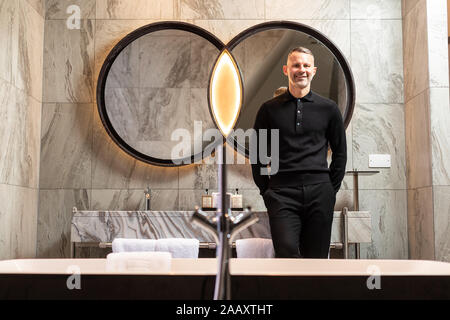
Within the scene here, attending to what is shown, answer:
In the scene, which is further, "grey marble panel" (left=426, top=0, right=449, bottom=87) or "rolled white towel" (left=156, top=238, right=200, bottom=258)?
"grey marble panel" (left=426, top=0, right=449, bottom=87)

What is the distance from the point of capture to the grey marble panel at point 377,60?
321 centimetres

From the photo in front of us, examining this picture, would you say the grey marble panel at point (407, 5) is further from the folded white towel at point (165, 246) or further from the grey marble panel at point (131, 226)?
the folded white towel at point (165, 246)

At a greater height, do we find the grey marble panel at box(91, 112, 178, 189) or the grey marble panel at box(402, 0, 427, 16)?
the grey marble panel at box(402, 0, 427, 16)

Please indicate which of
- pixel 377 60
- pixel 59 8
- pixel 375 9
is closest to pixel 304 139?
pixel 377 60

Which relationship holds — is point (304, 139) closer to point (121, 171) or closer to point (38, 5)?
point (121, 171)

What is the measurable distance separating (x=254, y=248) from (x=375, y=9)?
6.09 ft

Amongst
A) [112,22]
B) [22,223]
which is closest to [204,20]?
[112,22]

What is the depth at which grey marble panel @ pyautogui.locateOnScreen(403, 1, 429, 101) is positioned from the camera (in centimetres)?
293

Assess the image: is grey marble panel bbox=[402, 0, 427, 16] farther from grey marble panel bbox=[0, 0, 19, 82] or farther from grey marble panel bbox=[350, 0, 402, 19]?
grey marble panel bbox=[0, 0, 19, 82]

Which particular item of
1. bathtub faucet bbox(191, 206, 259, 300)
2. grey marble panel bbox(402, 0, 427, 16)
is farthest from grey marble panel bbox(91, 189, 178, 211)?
bathtub faucet bbox(191, 206, 259, 300)

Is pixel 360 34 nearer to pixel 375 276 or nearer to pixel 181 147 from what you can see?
pixel 181 147

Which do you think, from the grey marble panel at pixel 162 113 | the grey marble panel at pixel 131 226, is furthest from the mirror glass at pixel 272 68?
the grey marble panel at pixel 131 226

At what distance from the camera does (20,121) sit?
2924mm

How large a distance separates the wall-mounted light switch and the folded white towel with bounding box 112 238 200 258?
1.43 metres
